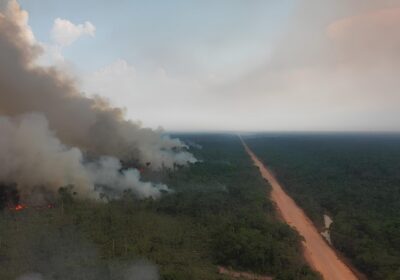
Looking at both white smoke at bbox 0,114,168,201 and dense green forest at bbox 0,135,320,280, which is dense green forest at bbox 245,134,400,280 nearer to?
dense green forest at bbox 0,135,320,280

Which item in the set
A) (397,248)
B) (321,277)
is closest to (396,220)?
(397,248)

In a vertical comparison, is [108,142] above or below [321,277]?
above

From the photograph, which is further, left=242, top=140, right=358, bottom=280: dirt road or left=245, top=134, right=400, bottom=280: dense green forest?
left=245, top=134, right=400, bottom=280: dense green forest

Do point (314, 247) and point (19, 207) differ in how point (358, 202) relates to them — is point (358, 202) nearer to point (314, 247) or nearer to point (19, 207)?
point (314, 247)

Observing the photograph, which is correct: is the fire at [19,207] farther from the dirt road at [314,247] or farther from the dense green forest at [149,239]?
the dirt road at [314,247]

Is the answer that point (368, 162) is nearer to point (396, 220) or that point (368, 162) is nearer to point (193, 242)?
point (396, 220)

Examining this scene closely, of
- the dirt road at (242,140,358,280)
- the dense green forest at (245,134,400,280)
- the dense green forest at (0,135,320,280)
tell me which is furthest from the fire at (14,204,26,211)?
the dense green forest at (245,134,400,280)
